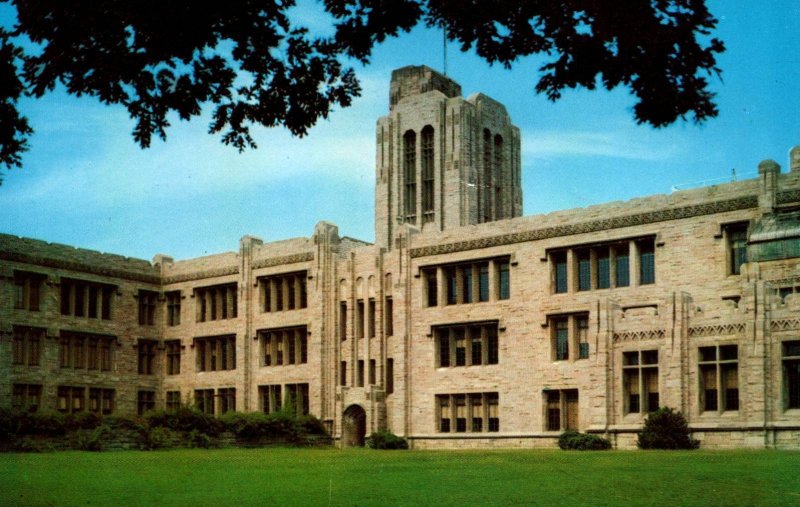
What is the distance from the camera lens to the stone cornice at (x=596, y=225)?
43.9 meters

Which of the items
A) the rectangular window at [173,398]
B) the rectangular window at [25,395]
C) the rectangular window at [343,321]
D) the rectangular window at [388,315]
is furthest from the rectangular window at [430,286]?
the rectangular window at [25,395]

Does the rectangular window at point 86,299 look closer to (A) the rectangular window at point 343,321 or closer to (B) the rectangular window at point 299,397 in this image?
(B) the rectangular window at point 299,397

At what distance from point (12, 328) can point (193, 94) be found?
4579 cm

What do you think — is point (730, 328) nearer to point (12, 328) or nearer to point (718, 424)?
point (718, 424)

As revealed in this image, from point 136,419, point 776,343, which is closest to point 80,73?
point 776,343

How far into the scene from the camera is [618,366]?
4281 cm

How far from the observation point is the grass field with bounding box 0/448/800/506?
69.5 ft

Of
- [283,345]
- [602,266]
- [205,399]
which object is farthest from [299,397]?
[602,266]

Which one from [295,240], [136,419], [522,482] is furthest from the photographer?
[295,240]

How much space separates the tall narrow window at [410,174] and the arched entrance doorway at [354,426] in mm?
18538

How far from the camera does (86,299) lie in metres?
59.9

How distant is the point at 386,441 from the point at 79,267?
2085 centimetres

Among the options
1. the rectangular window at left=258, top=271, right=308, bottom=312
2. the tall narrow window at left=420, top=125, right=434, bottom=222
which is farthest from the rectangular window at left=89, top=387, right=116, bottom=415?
the tall narrow window at left=420, top=125, right=434, bottom=222

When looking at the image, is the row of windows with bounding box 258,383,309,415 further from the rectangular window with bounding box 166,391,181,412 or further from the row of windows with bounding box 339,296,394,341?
the rectangular window with bounding box 166,391,181,412
